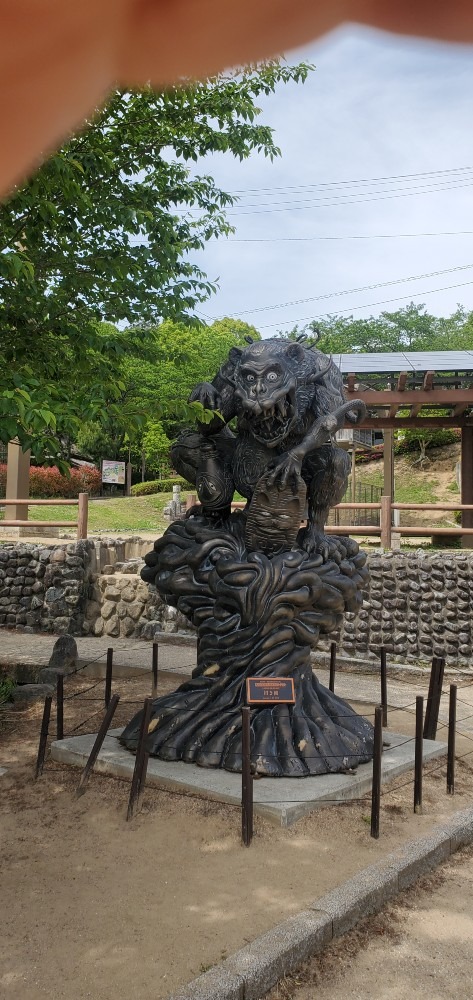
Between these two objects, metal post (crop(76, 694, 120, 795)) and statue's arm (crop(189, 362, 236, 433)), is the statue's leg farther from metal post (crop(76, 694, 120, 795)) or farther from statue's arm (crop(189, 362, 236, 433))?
metal post (crop(76, 694, 120, 795))

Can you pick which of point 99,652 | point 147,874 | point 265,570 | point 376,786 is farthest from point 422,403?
point 147,874

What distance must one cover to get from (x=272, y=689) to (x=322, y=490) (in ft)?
6.09

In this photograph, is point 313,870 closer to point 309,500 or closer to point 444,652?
point 309,500

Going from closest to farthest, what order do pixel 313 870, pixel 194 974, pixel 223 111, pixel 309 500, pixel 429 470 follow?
pixel 194 974 < pixel 313 870 < pixel 309 500 < pixel 223 111 < pixel 429 470

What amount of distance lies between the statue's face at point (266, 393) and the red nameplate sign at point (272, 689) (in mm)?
1944

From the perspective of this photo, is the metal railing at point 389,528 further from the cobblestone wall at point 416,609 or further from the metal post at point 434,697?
the metal post at point 434,697

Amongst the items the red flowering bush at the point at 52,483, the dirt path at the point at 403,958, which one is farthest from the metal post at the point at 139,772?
the red flowering bush at the point at 52,483

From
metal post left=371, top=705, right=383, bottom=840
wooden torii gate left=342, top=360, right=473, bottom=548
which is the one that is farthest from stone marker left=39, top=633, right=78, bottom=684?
wooden torii gate left=342, top=360, right=473, bottom=548

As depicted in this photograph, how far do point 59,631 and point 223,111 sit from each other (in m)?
8.37

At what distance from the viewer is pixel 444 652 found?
10297mm

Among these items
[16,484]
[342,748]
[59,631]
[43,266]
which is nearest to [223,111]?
[43,266]

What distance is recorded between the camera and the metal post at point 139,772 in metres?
4.93

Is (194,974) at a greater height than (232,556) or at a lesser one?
lesser

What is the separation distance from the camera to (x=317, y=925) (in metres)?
3.45
